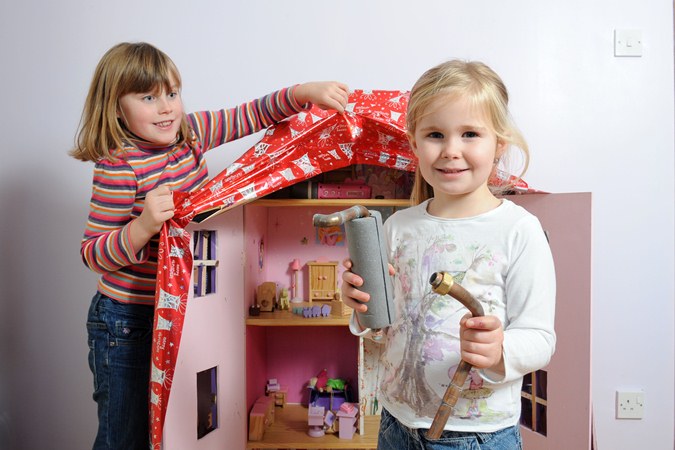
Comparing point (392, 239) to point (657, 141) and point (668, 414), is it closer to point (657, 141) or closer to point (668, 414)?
point (657, 141)

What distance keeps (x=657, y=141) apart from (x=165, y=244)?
151cm

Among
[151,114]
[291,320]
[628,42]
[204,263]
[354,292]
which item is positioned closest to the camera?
[354,292]

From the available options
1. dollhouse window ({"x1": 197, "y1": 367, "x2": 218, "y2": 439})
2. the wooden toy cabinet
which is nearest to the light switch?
the wooden toy cabinet

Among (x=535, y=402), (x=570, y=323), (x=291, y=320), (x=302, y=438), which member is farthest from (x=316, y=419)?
(x=570, y=323)

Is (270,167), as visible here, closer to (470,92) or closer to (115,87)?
(115,87)

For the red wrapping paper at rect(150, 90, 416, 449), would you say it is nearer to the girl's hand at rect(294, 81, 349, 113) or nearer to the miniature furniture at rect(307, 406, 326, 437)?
the girl's hand at rect(294, 81, 349, 113)

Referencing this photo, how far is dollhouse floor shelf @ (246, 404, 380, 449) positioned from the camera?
1.54 metres

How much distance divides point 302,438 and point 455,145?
1107mm

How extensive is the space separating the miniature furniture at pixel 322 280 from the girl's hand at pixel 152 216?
0.75 meters

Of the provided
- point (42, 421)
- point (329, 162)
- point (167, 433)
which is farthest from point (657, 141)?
point (42, 421)

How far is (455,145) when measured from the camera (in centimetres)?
81

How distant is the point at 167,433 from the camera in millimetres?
1119

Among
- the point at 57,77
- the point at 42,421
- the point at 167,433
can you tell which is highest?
the point at 57,77

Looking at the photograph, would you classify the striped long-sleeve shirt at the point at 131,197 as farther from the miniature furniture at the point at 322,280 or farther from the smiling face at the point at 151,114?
the miniature furniture at the point at 322,280
